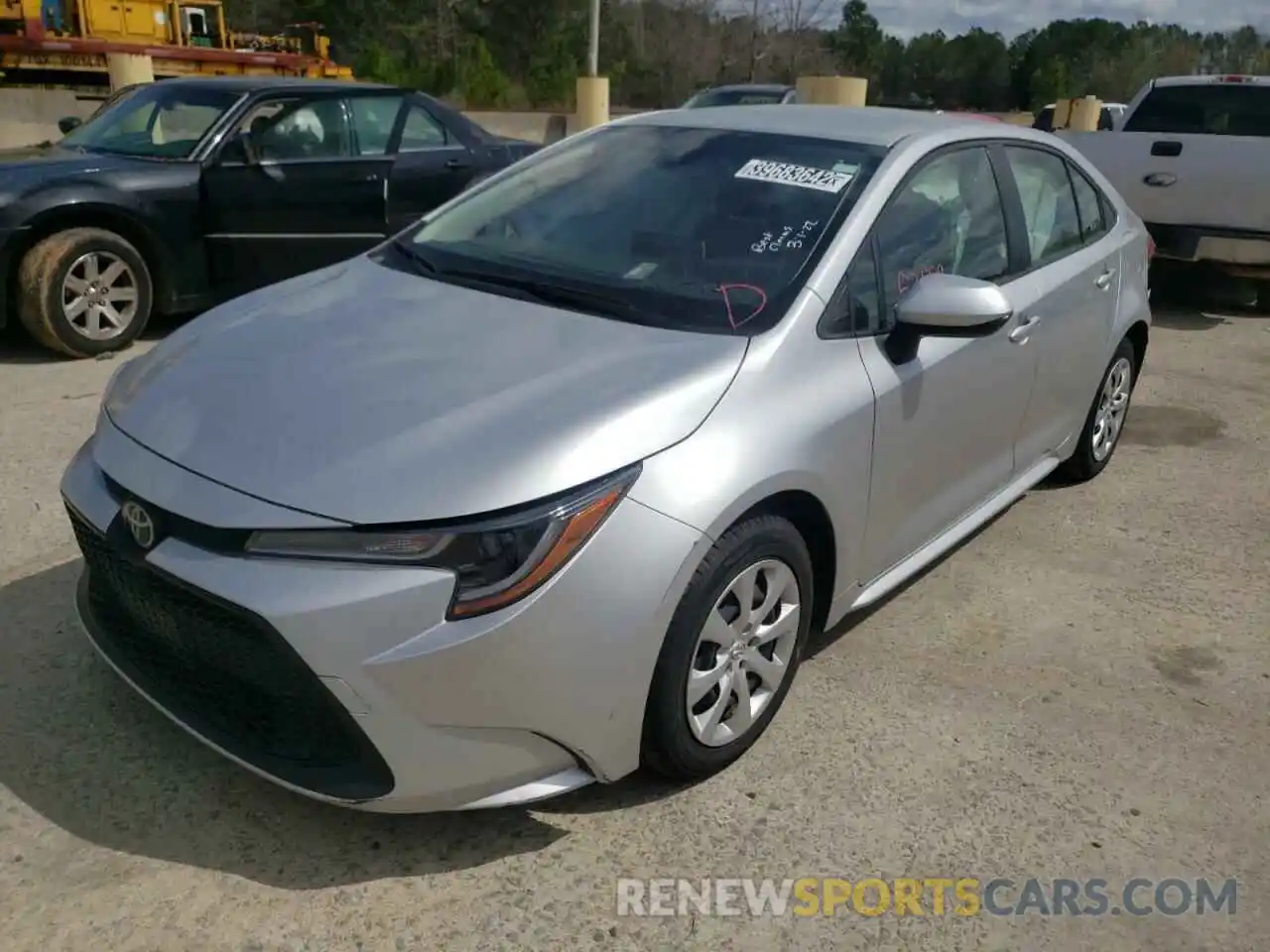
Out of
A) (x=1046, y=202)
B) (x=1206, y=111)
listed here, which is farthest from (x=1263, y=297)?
(x=1046, y=202)

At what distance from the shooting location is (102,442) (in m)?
2.78

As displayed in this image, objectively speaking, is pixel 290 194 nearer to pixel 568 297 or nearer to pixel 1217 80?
pixel 568 297

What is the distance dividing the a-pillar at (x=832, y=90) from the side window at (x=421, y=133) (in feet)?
31.9

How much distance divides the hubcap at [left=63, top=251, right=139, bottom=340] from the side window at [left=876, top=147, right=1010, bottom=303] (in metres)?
4.83

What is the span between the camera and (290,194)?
22.8ft

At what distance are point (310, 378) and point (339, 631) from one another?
2.51 feet

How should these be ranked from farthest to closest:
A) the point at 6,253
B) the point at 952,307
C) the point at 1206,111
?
the point at 1206,111, the point at 6,253, the point at 952,307

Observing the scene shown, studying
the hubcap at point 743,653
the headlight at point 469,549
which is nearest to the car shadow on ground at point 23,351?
the headlight at point 469,549

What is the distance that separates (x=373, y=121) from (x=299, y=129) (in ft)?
1.83

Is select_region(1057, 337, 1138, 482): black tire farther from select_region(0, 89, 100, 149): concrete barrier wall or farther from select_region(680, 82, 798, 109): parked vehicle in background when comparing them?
select_region(0, 89, 100, 149): concrete barrier wall

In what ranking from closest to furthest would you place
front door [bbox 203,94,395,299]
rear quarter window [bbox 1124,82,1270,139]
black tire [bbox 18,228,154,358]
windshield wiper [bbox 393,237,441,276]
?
windshield wiper [bbox 393,237,441,276], black tire [bbox 18,228,154,358], front door [bbox 203,94,395,299], rear quarter window [bbox 1124,82,1270,139]

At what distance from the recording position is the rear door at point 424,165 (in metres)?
7.52

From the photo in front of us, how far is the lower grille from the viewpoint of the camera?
7.64 feet

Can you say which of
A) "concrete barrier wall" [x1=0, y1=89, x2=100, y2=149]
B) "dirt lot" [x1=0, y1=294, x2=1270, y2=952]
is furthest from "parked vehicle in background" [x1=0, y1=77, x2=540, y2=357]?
"concrete barrier wall" [x1=0, y1=89, x2=100, y2=149]
